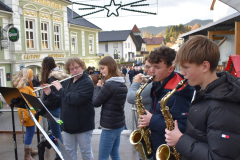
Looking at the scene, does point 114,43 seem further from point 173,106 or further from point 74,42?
point 173,106

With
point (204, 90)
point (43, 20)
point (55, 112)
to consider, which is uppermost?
point (43, 20)

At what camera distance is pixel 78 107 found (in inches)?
114

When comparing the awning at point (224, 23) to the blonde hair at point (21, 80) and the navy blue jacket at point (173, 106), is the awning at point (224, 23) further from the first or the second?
the blonde hair at point (21, 80)

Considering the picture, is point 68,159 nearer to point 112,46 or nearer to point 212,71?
point 212,71

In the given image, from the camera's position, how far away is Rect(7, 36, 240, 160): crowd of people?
3.76ft

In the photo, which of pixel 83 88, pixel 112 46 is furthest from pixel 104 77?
Result: pixel 112 46

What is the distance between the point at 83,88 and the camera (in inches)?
115

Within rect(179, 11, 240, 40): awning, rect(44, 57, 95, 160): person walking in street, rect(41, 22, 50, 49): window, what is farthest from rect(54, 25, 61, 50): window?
rect(44, 57, 95, 160): person walking in street

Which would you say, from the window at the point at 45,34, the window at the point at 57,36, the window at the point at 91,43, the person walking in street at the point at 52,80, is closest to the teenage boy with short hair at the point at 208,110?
the person walking in street at the point at 52,80

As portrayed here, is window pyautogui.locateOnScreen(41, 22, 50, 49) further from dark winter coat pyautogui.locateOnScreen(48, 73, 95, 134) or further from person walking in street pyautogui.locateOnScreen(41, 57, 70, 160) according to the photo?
dark winter coat pyautogui.locateOnScreen(48, 73, 95, 134)

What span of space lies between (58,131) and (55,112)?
369 millimetres

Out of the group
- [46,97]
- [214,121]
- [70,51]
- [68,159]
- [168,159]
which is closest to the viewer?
[214,121]

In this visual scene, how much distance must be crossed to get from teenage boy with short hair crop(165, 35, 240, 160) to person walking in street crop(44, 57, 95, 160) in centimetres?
170

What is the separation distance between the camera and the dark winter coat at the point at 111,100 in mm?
2717
